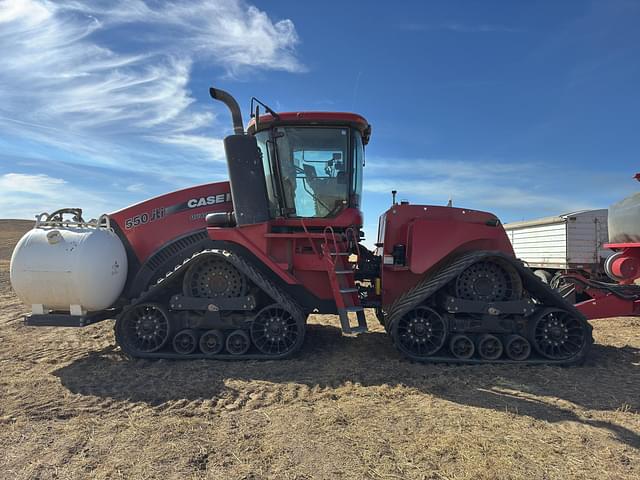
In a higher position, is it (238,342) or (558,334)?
(558,334)

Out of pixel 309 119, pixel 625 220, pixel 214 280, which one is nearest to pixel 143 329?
pixel 214 280

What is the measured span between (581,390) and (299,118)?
490 centimetres

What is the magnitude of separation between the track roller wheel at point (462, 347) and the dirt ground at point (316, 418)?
258 millimetres

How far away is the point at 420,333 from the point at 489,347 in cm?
94

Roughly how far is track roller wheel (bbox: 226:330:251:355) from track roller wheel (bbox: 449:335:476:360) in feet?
9.05

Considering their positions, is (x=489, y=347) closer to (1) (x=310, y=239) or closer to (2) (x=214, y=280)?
(1) (x=310, y=239)

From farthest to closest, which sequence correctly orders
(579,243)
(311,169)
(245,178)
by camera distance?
1. (579,243)
2. (311,169)
3. (245,178)

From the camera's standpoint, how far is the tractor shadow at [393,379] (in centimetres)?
423

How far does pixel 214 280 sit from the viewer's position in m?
5.79

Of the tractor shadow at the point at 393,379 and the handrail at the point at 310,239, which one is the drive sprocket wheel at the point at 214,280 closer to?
the tractor shadow at the point at 393,379

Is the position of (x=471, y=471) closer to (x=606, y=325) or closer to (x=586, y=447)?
(x=586, y=447)

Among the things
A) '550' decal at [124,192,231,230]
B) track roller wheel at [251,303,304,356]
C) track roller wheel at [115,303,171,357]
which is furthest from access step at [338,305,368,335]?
'550' decal at [124,192,231,230]

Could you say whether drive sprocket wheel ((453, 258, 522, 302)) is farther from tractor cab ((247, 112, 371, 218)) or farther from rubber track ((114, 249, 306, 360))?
rubber track ((114, 249, 306, 360))

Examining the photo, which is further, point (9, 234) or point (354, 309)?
point (9, 234)
